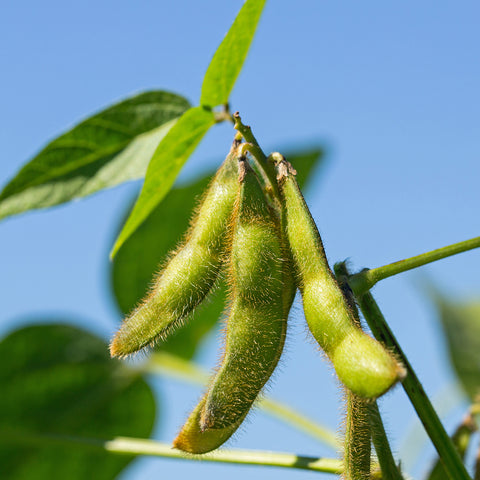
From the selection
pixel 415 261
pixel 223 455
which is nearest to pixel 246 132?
pixel 415 261

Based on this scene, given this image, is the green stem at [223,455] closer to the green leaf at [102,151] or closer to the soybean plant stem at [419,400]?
the soybean plant stem at [419,400]

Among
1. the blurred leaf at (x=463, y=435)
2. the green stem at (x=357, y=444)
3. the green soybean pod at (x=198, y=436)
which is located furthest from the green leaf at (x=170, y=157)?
the blurred leaf at (x=463, y=435)

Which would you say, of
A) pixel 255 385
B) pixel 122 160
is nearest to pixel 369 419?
pixel 255 385

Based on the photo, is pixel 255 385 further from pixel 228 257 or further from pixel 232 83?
pixel 232 83

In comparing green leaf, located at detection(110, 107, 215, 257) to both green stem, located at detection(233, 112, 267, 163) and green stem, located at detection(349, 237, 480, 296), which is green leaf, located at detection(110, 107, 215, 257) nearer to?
green stem, located at detection(233, 112, 267, 163)

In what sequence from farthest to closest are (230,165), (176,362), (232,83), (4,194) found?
1. (176,362)
2. (4,194)
3. (232,83)
4. (230,165)

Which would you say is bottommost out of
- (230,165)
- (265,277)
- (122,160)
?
(265,277)
